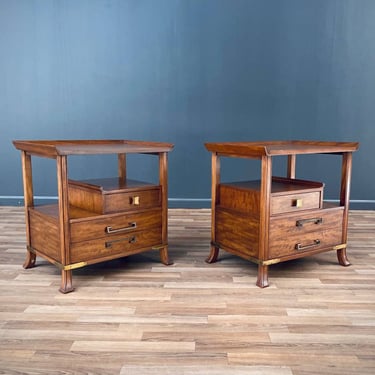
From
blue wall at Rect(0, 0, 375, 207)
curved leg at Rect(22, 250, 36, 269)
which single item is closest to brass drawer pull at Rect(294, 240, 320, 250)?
curved leg at Rect(22, 250, 36, 269)

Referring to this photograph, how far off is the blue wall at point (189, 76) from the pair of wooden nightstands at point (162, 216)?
1320 mm

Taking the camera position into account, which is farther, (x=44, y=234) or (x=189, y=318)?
(x=44, y=234)

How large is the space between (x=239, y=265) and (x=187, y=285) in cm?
35

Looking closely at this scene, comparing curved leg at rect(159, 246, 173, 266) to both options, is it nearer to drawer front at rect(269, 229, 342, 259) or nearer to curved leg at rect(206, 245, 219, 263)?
curved leg at rect(206, 245, 219, 263)

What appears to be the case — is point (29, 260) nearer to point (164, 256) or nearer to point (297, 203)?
point (164, 256)

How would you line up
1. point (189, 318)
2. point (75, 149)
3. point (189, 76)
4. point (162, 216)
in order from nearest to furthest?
point (189, 318) → point (75, 149) → point (162, 216) → point (189, 76)

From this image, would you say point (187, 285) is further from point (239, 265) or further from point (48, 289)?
point (48, 289)

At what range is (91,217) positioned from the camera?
176cm

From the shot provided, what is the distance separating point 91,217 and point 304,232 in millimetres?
919

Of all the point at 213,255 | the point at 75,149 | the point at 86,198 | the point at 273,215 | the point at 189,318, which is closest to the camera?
the point at 189,318

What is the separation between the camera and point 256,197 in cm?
180

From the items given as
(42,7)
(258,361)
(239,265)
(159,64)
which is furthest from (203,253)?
(42,7)

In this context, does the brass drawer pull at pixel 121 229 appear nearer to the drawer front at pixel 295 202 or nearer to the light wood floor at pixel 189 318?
the light wood floor at pixel 189 318

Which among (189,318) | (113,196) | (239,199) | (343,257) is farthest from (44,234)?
(343,257)
